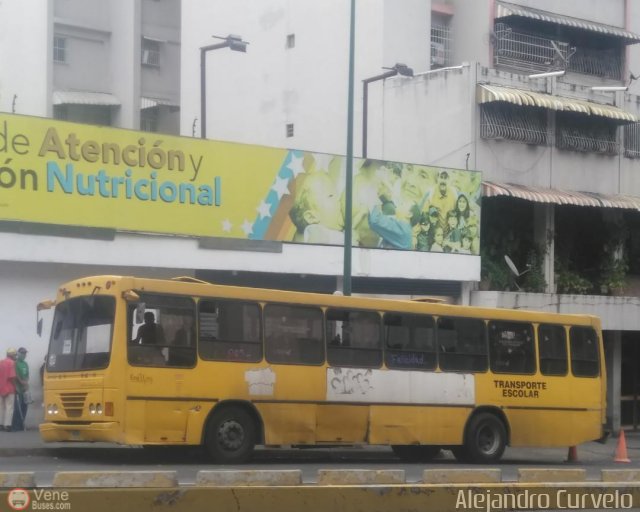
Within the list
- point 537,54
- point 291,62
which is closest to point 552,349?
point 537,54

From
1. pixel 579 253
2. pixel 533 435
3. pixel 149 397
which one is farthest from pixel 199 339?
pixel 579 253

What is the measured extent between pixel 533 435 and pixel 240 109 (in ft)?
61.4

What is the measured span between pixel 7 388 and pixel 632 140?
19963mm

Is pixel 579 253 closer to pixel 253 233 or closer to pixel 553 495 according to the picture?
pixel 253 233

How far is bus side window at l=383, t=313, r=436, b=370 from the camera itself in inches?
802

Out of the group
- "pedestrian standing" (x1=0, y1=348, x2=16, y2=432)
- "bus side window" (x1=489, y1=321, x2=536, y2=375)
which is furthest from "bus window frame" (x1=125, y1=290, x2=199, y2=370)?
"pedestrian standing" (x1=0, y1=348, x2=16, y2=432)

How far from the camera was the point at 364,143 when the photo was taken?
32.2 meters

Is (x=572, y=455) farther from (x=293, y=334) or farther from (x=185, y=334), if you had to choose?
(x=185, y=334)

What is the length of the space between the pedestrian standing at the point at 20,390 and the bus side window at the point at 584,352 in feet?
34.1

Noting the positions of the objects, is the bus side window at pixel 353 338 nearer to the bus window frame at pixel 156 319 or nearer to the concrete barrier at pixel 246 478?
the bus window frame at pixel 156 319

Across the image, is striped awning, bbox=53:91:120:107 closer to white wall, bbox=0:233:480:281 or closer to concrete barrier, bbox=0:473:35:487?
white wall, bbox=0:233:480:281

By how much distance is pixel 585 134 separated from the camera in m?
33.7

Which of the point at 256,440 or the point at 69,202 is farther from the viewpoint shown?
the point at 69,202

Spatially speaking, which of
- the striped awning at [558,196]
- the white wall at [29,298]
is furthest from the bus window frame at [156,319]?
the striped awning at [558,196]
